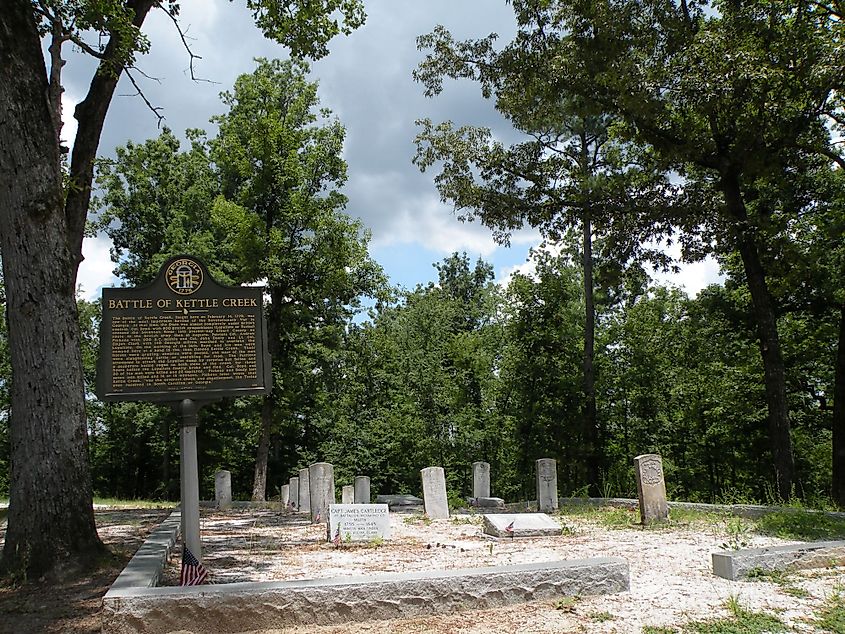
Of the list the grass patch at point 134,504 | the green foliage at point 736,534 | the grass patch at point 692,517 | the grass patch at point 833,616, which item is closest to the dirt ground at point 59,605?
the grass patch at point 833,616

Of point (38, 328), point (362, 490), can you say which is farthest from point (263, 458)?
point (38, 328)

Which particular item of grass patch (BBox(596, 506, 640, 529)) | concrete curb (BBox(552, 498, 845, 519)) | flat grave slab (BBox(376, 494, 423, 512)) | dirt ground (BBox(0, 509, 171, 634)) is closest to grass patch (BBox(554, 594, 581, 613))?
dirt ground (BBox(0, 509, 171, 634))

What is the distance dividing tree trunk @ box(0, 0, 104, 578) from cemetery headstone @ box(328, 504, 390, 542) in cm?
326

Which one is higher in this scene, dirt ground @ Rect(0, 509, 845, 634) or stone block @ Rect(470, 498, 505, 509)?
dirt ground @ Rect(0, 509, 845, 634)

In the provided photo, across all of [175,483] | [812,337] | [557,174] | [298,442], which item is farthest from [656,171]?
[175,483]

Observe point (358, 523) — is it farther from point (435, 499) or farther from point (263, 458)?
point (263, 458)

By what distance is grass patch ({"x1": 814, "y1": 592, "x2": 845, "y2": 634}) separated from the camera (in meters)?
4.62

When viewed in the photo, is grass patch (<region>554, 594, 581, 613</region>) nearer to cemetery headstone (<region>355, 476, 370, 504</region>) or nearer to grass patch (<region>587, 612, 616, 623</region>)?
grass patch (<region>587, 612, 616, 623</region>)

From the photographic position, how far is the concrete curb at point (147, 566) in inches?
208

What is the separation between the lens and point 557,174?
18031 mm

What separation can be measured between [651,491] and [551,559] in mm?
3542

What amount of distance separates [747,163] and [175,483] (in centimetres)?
2593

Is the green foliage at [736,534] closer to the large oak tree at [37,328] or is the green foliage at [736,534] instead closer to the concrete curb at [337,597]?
the concrete curb at [337,597]

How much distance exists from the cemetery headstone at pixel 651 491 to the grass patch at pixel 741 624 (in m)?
5.49
